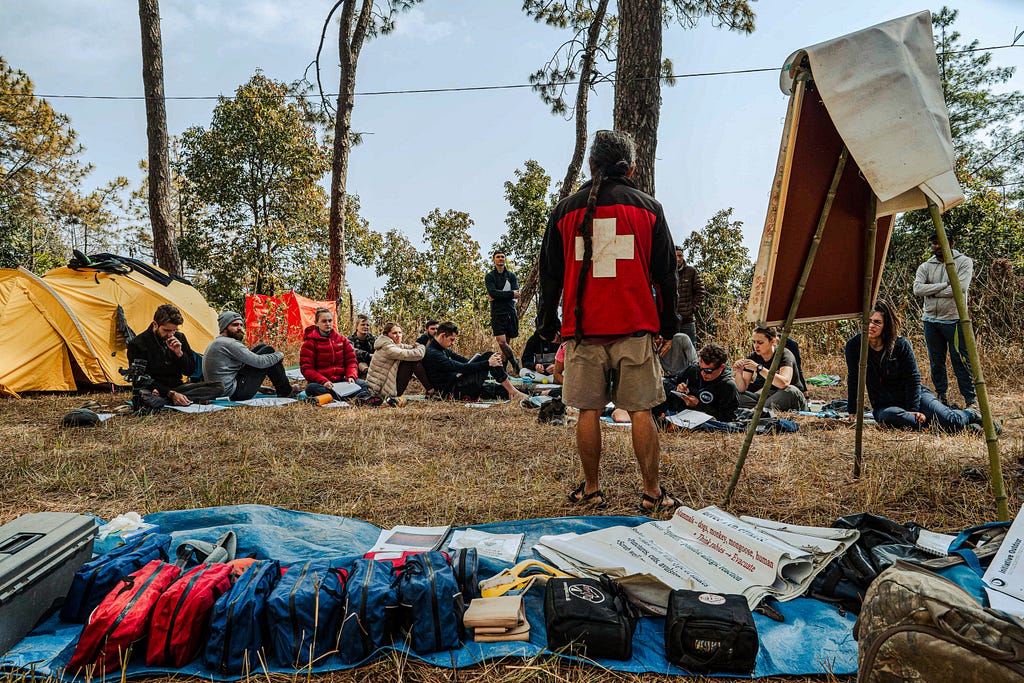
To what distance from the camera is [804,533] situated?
2.39 m

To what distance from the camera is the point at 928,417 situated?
479 centimetres

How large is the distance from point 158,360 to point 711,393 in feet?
18.1

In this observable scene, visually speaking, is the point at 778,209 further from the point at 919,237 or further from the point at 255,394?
the point at 919,237

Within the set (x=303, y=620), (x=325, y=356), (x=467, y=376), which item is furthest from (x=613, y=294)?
(x=325, y=356)

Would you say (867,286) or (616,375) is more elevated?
(867,286)

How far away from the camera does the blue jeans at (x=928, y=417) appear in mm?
4590

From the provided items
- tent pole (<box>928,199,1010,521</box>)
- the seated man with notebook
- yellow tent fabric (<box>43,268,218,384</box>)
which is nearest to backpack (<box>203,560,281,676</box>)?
tent pole (<box>928,199,1010,521</box>)

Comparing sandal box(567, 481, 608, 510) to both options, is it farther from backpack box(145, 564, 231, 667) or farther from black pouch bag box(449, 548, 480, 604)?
backpack box(145, 564, 231, 667)

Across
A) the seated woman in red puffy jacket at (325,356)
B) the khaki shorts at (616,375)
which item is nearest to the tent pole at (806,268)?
the khaki shorts at (616,375)

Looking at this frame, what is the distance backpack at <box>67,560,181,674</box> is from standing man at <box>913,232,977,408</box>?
6.39 metres

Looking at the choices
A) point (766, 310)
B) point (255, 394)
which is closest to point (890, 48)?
point (766, 310)

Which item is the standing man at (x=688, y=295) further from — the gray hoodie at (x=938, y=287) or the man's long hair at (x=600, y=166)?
the man's long hair at (x=600, y=166)

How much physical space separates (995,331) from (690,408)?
5684mm

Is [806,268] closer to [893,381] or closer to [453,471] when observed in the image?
[453,471]
